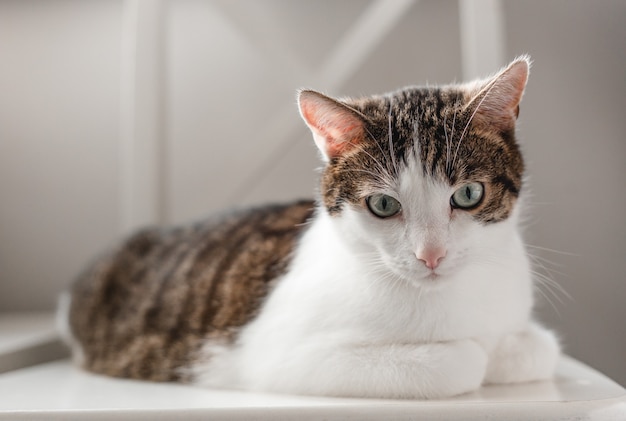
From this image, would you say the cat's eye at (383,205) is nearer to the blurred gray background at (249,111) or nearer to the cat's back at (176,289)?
the cat's back at (176,289)

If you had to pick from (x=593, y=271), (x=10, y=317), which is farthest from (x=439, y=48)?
(x=10, y=317)

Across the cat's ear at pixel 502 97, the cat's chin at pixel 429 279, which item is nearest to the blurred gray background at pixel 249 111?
the cat's ear at pixel 502 97

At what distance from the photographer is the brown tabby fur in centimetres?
107

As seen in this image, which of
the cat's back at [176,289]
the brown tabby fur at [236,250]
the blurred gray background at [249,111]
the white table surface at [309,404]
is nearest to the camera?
the white table surface at [309,404]

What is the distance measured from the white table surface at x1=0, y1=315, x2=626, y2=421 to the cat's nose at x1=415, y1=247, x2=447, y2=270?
0.68ft

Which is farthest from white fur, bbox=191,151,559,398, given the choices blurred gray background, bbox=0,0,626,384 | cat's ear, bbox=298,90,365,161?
blurred gray background, bbox=0,0,626,384

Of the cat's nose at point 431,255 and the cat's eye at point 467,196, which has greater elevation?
the cat's eye at point 467,196

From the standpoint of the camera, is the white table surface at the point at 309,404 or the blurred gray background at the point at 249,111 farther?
the blurred gray background at the point at 249,111

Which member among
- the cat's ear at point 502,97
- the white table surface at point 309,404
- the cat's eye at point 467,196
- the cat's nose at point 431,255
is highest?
the cat's ear at point 502,97

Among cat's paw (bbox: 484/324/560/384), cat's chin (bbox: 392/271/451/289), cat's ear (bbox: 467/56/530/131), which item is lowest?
cat's paw (bbox: 484/324/560/384)

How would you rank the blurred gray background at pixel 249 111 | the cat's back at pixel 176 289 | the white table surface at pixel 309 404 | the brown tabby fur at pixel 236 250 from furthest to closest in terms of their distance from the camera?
the blurred gray background at pixel 249 111 < the cat's back at pixel 176 289 < the brown tabby fur at pixel 236 250 < the white table surface at pixel 309 404

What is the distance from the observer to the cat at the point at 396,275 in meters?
1.04

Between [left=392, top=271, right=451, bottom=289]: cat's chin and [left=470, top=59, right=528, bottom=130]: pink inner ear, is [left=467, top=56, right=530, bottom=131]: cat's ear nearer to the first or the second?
[left=470, top=59, right=528, bottom=130]: pink inner ear

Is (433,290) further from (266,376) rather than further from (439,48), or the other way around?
(439,48)
